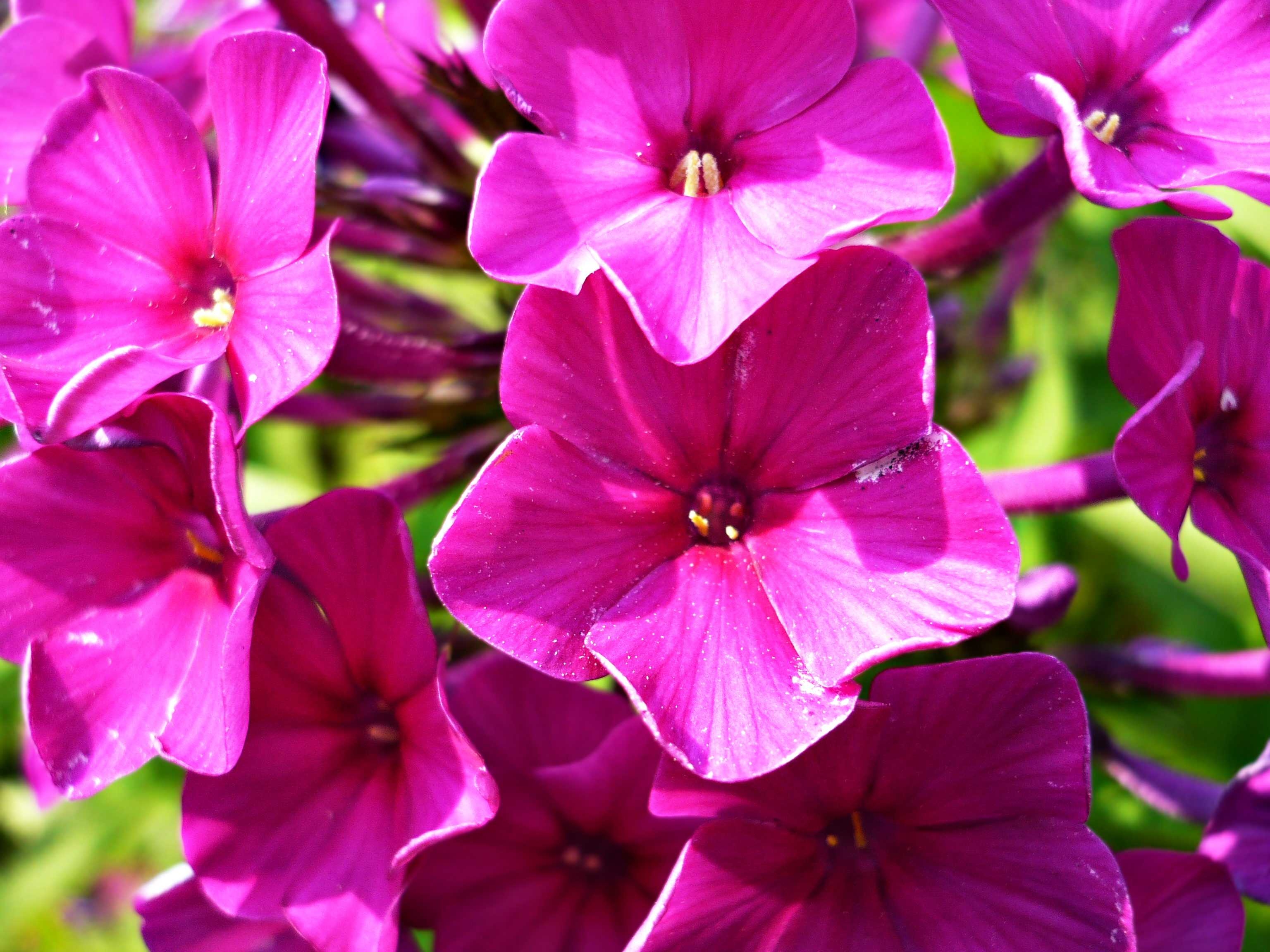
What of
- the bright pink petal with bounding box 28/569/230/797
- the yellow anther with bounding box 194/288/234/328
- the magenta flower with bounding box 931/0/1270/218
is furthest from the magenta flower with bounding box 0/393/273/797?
the magenta flower with bounding box 931/0/1270/218

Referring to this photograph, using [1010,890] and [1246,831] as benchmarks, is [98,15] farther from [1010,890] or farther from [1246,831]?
[1246,831]

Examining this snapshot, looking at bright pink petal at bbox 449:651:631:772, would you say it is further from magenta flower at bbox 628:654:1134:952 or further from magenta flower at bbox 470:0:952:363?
magenta flower at bbox 470:0:952:363

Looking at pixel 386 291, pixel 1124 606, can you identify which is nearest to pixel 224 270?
pixel 386 291

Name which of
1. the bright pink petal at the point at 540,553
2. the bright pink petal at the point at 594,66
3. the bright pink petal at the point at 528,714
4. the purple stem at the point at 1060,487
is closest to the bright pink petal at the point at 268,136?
the bright pink petal at the point at 594,66

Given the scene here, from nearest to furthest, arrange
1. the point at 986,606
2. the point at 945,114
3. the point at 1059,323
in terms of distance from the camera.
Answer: the point at 986,606, the point at 1059,323, the point at 945,114

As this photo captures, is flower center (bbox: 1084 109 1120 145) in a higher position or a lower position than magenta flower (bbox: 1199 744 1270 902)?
higher

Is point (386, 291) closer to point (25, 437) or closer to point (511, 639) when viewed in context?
point (25, 437)
